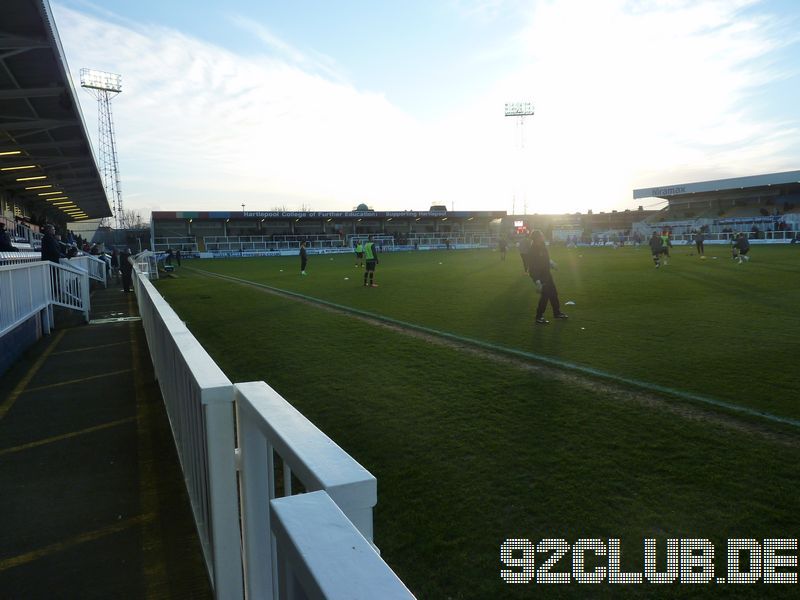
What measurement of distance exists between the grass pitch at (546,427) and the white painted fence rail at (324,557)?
2043mm

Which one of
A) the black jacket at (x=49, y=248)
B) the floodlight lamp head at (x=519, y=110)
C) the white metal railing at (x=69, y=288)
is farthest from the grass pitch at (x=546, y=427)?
the floodlight lamp head at (x=519, y=110)

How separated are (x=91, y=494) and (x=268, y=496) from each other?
275 centimetres

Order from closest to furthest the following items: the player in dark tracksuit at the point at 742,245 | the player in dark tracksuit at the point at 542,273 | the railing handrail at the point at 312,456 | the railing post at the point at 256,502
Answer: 1. the railing handrail at the point at 312,456
2. the railing post at the point at 256,502
3. the player in dark tracksuit at the point at 542,273
4. the player in dark tracksuit at the point at 742,245

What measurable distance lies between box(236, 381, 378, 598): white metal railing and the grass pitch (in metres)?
1.06

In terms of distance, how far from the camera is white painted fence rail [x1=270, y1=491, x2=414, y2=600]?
762mm

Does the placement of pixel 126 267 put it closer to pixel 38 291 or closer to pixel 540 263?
pixel 38 291

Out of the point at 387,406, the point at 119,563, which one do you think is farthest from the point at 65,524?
the point at 387,406

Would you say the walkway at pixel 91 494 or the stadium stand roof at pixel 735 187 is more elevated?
the stadium stand roof at pixel 735 187

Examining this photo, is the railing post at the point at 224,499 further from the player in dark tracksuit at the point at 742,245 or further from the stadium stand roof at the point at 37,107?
the player in dark tracksuit at the point at 742,245

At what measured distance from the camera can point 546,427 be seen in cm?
491

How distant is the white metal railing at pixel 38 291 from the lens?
842 centimetres

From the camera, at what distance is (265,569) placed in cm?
216

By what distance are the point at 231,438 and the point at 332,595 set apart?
173 centimetres

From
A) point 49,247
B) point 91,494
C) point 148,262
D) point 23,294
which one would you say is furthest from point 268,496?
point 148,262
